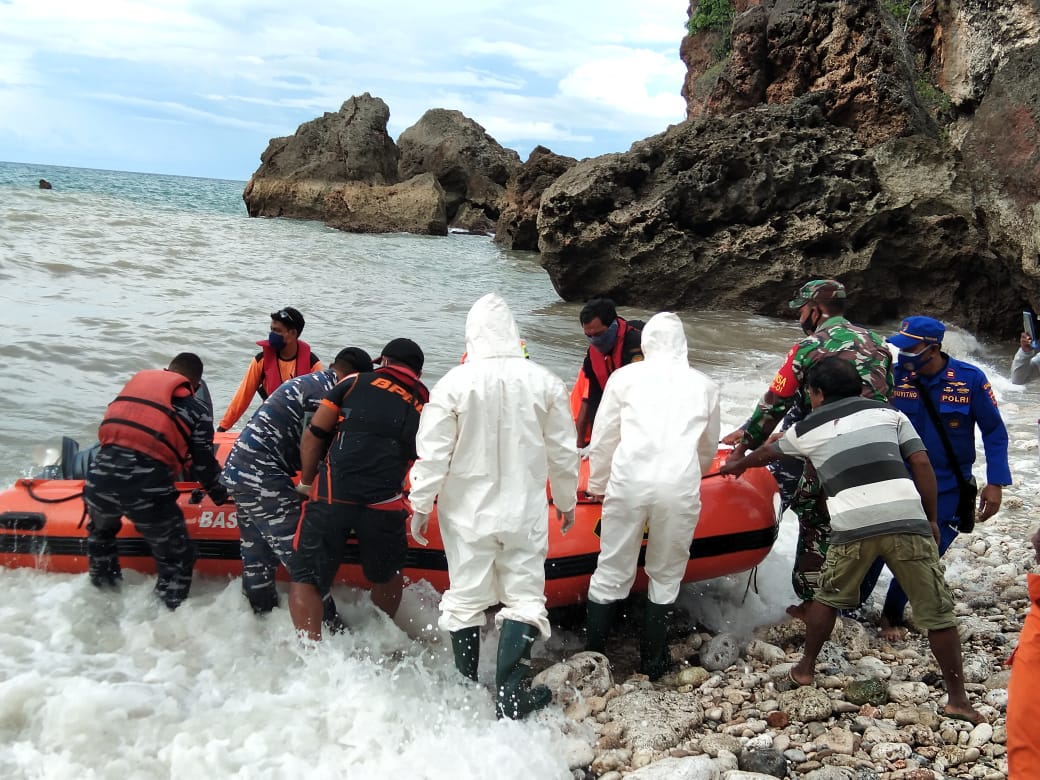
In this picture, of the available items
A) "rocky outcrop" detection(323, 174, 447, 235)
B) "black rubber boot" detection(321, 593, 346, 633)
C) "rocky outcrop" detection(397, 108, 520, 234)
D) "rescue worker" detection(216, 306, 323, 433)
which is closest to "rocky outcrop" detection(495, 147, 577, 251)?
"rocky outcrop" detection(323, 174, 447, 235)

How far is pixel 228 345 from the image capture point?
1139 cm

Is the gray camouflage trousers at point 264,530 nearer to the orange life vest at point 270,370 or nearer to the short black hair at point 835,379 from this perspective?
the orange life vest at point 270,370

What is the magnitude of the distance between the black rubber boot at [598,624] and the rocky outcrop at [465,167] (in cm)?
4024

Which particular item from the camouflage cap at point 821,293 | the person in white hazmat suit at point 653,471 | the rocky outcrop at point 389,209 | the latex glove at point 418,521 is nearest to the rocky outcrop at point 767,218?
the camouflage cap at point 821,293

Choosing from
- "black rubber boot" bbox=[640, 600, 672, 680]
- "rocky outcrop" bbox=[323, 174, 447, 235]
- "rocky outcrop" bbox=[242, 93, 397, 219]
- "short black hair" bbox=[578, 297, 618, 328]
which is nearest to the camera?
"black rubber boot" bbox=[640, 600, 672, 680]

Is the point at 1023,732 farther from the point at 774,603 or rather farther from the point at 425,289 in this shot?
the point at 425,289

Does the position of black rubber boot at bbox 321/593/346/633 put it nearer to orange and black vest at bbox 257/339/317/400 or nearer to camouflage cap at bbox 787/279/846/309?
orange and black vest at bbox 257/339/317/400

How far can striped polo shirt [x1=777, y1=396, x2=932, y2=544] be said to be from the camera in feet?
11.3

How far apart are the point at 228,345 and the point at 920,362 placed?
9.40 metres

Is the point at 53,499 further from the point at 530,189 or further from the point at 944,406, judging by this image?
the point at 530,189

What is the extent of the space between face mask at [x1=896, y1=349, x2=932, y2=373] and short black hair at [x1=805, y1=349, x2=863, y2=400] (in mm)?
762

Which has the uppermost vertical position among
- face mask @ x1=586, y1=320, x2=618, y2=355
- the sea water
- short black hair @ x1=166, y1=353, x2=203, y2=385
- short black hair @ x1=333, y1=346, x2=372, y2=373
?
face mask @ x1=586, y1=320, x2=618, y2=355

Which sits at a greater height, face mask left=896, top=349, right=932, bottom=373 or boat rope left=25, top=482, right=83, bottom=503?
face mask left=896, top=349, right=932, bottom=373

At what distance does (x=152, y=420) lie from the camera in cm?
430
